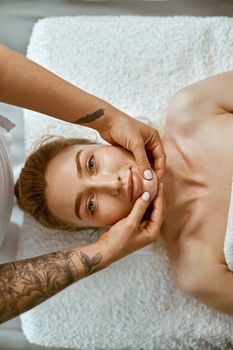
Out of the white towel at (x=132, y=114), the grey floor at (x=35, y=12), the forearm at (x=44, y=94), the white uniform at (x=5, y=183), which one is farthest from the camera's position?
the grey floor at (x=35, y=12)

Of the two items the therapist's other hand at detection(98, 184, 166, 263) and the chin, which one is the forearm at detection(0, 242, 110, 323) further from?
the chin

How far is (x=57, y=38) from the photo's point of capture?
1.59 m

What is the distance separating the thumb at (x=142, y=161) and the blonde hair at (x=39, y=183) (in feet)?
0.78

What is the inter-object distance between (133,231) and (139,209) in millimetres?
54

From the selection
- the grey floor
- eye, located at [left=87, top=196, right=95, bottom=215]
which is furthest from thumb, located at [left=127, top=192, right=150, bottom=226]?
the grey floor

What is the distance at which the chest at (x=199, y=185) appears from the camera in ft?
4.35

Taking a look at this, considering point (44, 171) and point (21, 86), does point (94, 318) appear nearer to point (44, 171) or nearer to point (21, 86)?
point (44, 171)

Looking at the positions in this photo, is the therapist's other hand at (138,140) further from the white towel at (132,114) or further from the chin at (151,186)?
the white towel at (132,114)

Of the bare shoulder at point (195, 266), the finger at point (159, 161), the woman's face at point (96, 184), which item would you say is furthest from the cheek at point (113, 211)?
the bare shoulder at point (195, 266)

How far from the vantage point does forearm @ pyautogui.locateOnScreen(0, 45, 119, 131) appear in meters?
1.08

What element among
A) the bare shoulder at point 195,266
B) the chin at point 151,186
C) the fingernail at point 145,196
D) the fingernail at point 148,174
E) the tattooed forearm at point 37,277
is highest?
the fingernail at point 148,174

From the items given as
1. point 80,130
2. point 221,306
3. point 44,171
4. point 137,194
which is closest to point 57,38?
point 80,130

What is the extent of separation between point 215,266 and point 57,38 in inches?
33.9

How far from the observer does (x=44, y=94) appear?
113 cm
